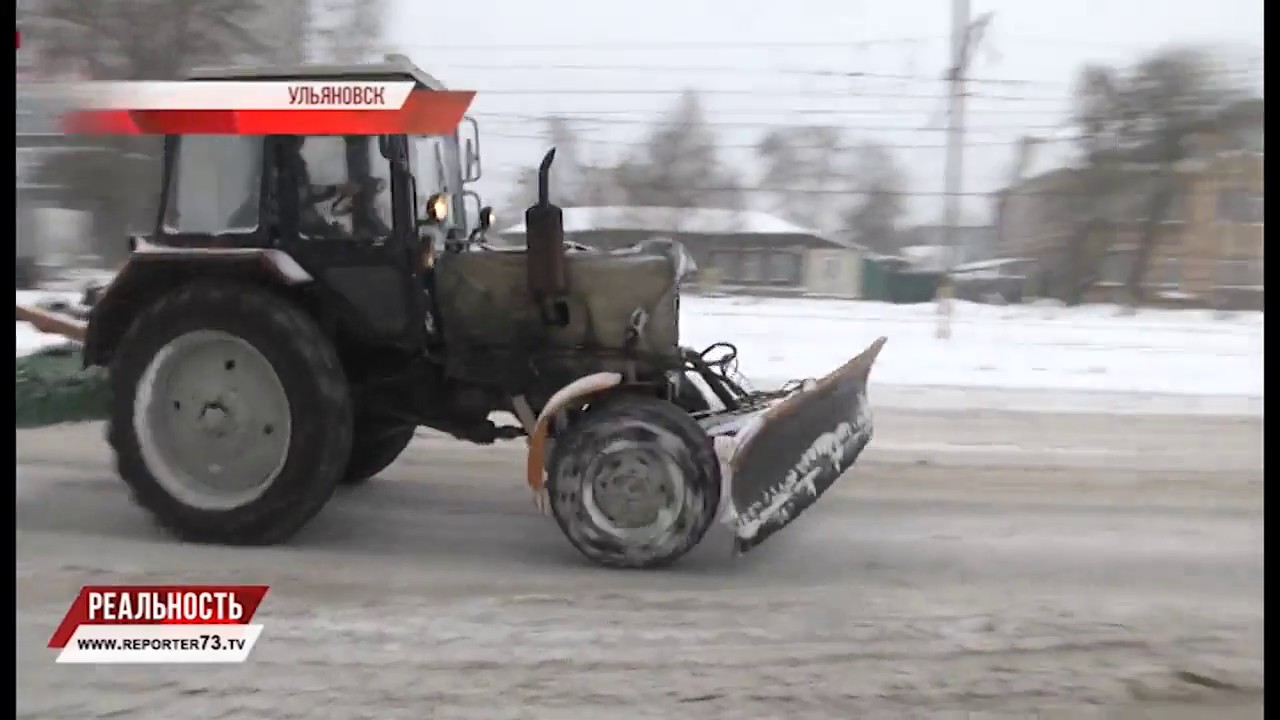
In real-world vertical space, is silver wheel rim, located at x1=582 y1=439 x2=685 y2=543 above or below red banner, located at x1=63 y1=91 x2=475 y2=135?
below

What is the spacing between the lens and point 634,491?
2016mm

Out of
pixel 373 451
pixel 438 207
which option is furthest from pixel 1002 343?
pixel 373 451

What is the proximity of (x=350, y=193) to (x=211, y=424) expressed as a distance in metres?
0.59

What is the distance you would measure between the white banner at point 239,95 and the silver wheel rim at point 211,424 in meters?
0.50

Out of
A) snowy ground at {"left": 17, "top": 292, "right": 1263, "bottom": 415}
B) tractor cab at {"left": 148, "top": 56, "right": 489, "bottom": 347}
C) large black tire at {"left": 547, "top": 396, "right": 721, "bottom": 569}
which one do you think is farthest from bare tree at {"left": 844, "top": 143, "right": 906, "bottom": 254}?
tractor cab at {"left": 148, "top": 56, "right": 489, "bottom": 347}

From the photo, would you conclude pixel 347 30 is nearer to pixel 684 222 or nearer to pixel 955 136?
pixel 684 222

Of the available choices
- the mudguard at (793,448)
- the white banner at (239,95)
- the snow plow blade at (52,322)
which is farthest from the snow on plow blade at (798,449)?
the snow plow blade at (52,322)

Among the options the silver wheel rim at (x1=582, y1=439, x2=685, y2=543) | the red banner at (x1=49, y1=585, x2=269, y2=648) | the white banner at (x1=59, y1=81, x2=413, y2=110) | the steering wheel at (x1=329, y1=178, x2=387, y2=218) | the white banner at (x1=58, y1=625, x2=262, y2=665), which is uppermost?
the white banner at (x1=59, y1=81, x2=413, y2=110)

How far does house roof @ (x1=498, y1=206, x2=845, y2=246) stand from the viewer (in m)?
1.98

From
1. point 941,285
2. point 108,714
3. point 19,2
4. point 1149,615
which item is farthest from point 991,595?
point 19,2

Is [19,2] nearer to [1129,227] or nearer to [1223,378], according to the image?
[1129,227]

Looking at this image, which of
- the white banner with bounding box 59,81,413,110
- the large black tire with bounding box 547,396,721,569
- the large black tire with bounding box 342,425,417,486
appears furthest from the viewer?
the large black tire with bounding box 342,425,417,486

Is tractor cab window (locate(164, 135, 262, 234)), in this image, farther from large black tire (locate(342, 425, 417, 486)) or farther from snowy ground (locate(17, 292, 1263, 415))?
large black tire (locate(342, 425, 417, 486))

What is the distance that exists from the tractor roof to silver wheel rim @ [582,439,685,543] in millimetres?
840
